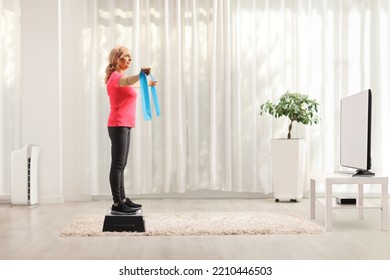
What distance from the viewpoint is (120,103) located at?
457cm

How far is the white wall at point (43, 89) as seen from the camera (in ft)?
21.9

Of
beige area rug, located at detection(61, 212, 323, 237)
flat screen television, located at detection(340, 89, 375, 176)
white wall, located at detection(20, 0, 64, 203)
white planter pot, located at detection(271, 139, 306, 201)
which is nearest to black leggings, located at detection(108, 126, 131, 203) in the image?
beige area rug, located at detection(61, 212, 323, 237)

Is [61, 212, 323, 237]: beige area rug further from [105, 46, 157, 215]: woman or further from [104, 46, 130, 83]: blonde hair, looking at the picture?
[104, 46, 130, 83]: blonde hair

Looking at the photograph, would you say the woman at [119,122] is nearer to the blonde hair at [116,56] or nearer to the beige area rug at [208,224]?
the blonde hair at [116,56]

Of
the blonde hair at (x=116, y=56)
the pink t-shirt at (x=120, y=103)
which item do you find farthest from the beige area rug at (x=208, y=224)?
the blonde hair at (x=116, y=56)

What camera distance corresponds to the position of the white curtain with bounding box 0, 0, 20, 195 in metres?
6.79

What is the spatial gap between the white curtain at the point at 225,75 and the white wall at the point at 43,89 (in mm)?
258

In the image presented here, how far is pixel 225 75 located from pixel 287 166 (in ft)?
4.01

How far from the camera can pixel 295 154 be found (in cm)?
655

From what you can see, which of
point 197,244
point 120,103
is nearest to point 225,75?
point 120,103

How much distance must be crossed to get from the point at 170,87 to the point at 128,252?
10.6 ft

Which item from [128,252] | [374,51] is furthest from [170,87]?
[128,252]
